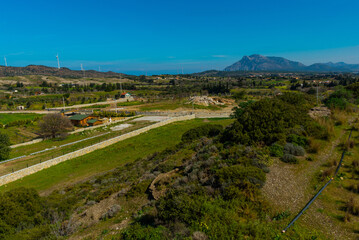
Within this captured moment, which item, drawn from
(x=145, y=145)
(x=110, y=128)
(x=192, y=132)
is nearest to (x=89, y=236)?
(x=192, y=132)

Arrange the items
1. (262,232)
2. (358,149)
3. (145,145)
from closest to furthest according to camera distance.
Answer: (262,232), (358,149), (145,145)

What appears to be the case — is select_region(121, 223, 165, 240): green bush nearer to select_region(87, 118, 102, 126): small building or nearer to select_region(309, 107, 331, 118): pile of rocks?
select_region(309, 107, 331, 118): pile of rocks

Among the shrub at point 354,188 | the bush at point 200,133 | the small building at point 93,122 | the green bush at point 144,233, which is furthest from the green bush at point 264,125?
the small building at point 93,122

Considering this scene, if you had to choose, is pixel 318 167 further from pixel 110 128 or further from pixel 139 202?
pixel 110 128

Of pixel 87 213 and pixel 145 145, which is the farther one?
pixel 145 145

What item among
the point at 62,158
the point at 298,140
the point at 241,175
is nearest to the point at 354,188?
the point at 241,175

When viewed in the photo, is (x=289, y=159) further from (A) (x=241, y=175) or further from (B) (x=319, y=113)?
(B) (x=319, y=113)

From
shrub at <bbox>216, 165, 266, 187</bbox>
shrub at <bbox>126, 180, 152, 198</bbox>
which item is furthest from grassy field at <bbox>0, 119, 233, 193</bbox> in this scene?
shrub at <bbox>216, 165, 266, 187</bbox>
